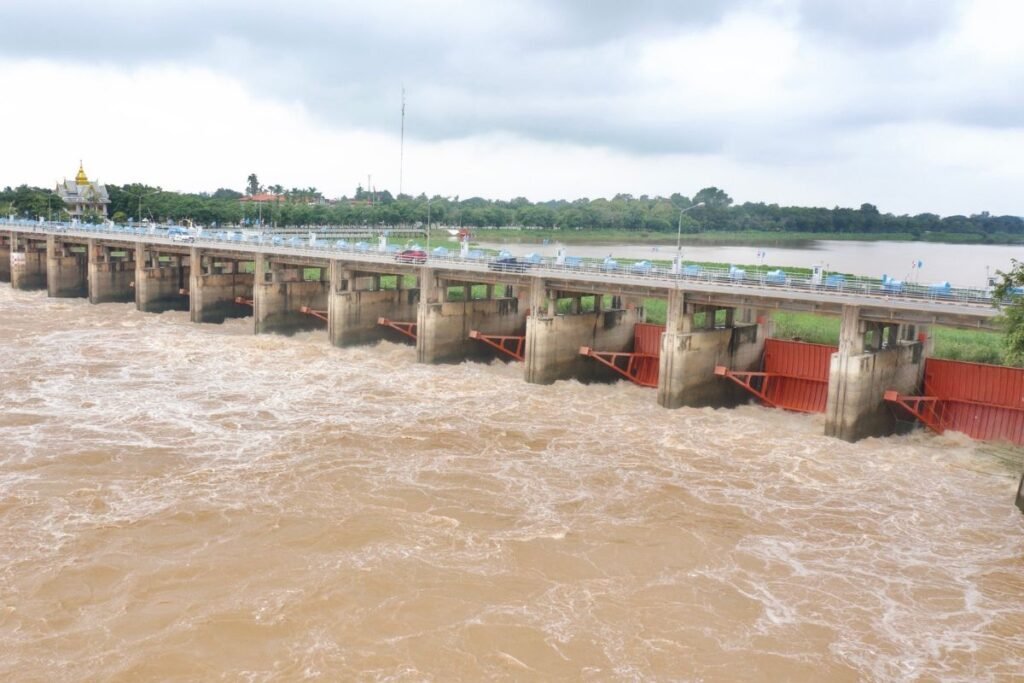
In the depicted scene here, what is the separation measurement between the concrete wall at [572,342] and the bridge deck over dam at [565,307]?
84mm

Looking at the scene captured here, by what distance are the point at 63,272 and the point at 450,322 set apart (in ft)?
163

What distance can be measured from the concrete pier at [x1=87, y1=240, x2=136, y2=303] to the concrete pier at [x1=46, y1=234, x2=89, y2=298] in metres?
5.87

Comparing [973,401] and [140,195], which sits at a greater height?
[140,195]

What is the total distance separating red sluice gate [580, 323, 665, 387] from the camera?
4719 centimetres

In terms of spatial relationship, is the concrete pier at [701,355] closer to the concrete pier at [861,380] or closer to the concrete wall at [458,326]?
the concrete pier at [861,380]

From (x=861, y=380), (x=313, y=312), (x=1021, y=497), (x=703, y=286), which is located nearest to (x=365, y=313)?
(x=313, y=312)

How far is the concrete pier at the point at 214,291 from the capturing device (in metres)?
65.9

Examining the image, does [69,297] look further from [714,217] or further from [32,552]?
[714,217]

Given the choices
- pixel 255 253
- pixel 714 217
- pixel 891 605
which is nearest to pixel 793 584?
pixel 891 605

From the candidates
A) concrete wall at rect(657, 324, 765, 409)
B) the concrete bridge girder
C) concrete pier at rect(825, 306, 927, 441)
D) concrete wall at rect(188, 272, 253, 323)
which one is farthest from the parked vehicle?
the concrete bridge girder

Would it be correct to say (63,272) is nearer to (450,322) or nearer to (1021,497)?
(450,322)

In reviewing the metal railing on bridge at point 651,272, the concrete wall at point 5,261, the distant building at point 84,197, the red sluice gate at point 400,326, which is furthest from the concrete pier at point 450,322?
the distant building at point 84,197

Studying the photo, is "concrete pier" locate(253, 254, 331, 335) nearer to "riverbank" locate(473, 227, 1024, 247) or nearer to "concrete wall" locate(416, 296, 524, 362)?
"concrete wall" locate(416, 296, 524, 362)

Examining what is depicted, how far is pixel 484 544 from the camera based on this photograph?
23203 millimetres
